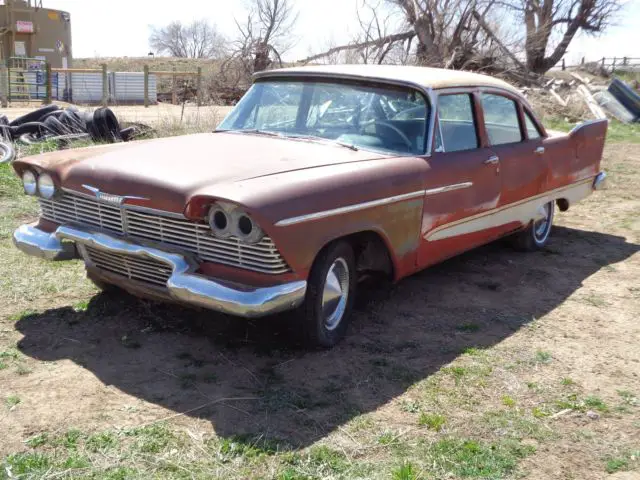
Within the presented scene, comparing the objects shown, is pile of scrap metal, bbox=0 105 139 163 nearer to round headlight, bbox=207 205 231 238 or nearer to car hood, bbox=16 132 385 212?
car hood, bbox=16 132 385 212

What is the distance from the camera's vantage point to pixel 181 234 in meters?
3.59

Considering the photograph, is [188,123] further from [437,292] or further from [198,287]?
[198,287]

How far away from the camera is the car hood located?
354 cm

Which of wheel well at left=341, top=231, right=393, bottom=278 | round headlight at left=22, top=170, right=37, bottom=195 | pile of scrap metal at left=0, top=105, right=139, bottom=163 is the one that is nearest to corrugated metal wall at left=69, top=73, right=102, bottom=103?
pile of scrap metal at left=0, top=105, right=139, bottom=163

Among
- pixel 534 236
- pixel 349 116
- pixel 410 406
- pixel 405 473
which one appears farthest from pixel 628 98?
pixel 405 473

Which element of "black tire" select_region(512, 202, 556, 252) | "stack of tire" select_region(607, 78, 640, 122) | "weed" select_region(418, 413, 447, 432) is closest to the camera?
"weed" select_region(418, 413, 447, 432)

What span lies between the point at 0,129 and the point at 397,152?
269 inches

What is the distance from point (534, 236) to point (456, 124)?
A: 1796mm

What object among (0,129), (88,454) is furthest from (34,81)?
(88,454)

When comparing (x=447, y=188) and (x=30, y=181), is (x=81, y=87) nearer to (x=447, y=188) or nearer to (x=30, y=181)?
(x=30, y=181)

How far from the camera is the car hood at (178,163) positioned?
11.6 ft

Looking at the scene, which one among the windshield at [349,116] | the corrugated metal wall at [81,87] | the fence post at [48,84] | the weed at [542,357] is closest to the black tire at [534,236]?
the windshield at [349,116]

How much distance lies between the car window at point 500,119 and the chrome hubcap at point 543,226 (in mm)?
910

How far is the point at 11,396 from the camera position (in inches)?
127
